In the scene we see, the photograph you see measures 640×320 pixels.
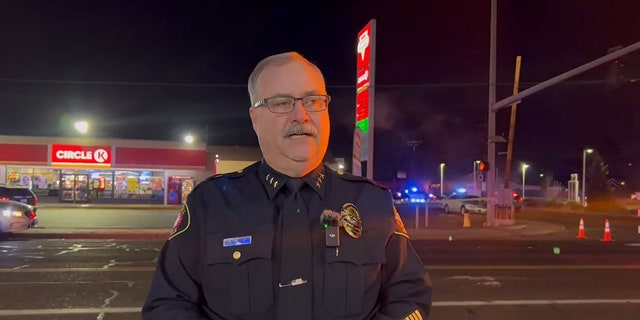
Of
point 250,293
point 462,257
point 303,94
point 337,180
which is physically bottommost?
point 462,257

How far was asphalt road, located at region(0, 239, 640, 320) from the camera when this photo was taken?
6.93 metres

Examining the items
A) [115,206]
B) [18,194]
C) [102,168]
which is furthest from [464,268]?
[102,168]

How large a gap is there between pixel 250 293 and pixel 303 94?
0.70 meters

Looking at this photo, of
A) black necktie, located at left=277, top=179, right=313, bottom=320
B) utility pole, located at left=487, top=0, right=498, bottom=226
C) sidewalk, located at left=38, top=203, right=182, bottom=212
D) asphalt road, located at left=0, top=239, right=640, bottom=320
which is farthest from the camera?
sidewalk, located at left=38, top=203, right=182, bottom=212

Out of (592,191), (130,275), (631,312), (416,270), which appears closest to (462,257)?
(631,312)

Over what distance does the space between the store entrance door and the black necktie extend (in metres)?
34.7

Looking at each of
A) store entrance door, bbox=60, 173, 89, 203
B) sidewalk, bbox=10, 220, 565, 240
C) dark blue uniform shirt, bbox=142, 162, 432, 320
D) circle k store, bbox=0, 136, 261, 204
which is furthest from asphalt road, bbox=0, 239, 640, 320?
store entrance door, bbox=60, 173, 89, 203

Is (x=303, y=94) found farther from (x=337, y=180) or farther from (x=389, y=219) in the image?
(x=389, y=219)

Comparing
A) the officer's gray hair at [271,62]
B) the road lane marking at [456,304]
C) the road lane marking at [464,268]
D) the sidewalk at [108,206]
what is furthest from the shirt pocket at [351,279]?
the sidewalk at [108,206]

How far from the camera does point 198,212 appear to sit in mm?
1896

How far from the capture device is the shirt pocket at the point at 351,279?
1.74 meters

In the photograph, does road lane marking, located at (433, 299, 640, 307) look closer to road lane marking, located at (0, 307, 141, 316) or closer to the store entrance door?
road lane marking, located at (0, 307, 141, 316)

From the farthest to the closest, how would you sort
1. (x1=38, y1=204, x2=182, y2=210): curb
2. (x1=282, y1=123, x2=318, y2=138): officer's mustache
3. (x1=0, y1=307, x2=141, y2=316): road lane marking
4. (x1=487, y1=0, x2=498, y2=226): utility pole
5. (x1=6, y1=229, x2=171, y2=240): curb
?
1. (x1=38, y1=204, x2=182, y2=210): curb
2. (x1=487, y1=0, x2=498, y2=226): utility pole
3. (x1=6, y1=229, x2=171, y2=240): curb
4. (x1=0, y1=307, x2=141, y2=316): road lane marking
5. (x1=282, y1=123, x2=318, y2=138): officer's mustache

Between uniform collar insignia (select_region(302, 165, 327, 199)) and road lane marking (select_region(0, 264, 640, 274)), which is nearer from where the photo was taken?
uniform collar insignia (select_region(302, 165, 327, 199))
